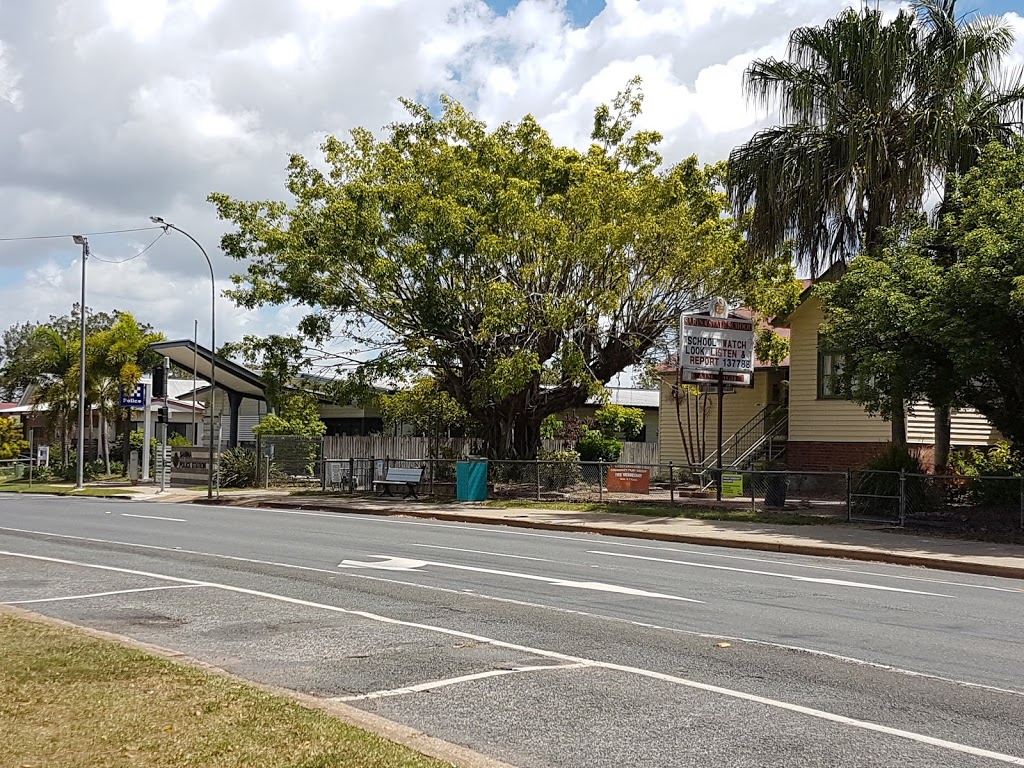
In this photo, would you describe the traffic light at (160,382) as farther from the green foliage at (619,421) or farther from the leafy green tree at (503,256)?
the green foliage at (619,421)

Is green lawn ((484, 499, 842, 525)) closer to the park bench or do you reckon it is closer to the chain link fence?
the chain link fence

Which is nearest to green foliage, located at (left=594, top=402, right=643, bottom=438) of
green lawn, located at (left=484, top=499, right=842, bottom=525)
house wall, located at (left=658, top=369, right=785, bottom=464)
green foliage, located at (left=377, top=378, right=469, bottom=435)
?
house wall, located at (left=658, top=369, right=785, bottom=464)

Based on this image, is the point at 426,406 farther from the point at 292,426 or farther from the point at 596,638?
the point at 596,638

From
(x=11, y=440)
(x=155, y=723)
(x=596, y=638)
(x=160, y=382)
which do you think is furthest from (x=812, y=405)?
(x=11, y=440)

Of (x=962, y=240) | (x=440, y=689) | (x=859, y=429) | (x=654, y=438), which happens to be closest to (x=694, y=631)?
(x=440, y=689)

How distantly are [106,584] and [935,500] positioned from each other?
56.6ft

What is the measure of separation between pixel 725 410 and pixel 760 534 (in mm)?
17857

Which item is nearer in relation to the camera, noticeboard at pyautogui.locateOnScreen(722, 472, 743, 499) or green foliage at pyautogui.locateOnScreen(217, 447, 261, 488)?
noticeboard at pyautogui.locateOnScreen(722, 472, 743, 499)

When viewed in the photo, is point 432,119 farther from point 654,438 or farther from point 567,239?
point 654,438

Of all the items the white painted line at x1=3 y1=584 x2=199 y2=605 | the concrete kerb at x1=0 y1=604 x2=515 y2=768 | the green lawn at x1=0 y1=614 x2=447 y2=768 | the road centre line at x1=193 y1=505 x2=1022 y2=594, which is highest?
the green lawn at x1=0 y1=614 x2=447 y2=768

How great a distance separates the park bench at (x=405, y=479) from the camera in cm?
3103

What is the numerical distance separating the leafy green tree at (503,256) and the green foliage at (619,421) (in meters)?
12.8

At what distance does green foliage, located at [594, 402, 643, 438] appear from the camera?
148ft

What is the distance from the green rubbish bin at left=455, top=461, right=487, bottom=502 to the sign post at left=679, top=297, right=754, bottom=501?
20.7ft
